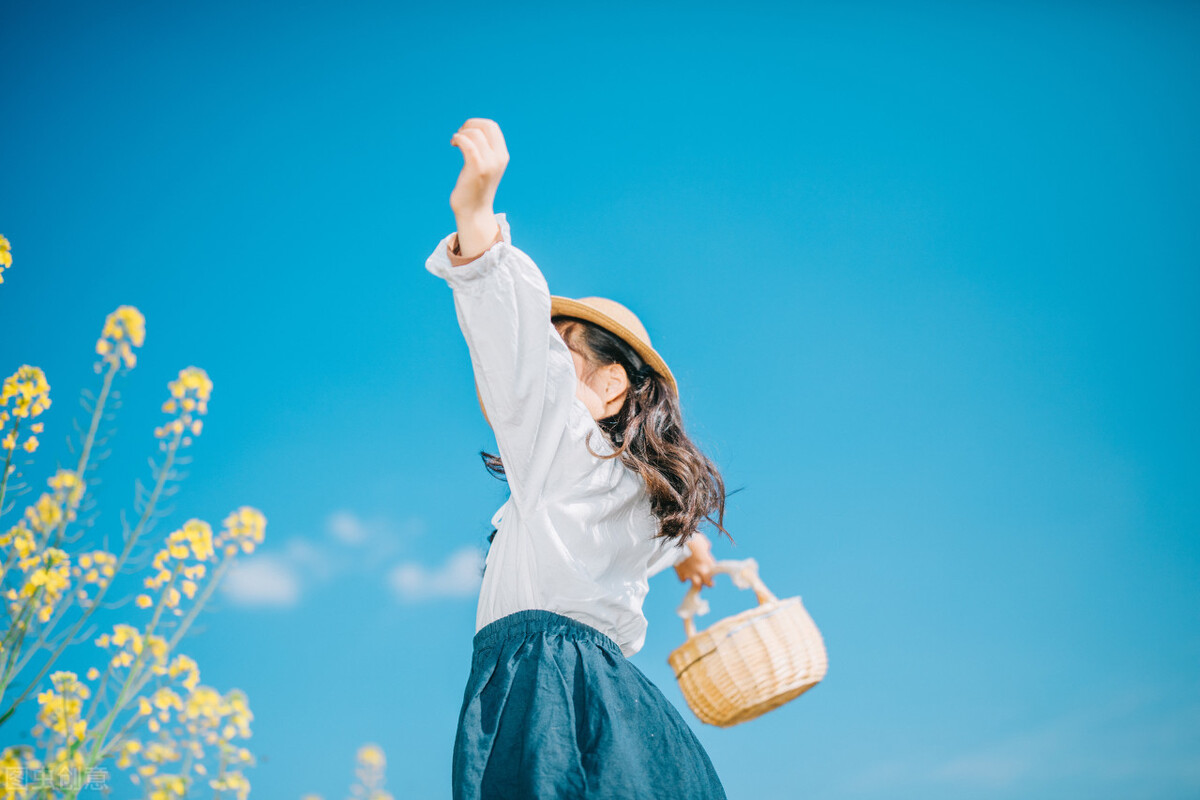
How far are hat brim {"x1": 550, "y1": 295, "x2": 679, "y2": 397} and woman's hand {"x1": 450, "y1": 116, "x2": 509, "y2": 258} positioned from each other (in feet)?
1.77

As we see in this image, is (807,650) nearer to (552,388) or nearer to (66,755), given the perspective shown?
(552,388)

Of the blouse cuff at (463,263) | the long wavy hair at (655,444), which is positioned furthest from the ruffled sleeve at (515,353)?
the long wavy hair at (655,444)

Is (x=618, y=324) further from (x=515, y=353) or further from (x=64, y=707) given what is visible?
(x=64, y=707)

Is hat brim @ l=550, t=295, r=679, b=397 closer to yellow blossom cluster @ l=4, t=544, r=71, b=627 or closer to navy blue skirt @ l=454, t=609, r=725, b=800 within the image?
navy blue skirt @ l=454, t=609, r=725, b=800

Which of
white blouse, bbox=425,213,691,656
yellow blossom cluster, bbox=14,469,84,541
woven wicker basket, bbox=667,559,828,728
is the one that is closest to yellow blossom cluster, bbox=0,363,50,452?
yellow blossom cluster, bbox=14,469,84,541

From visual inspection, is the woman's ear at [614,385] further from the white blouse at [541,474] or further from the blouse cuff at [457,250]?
the blouse cuff at [457,250]

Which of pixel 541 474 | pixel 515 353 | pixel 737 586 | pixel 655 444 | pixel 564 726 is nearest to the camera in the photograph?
pixel 564 726

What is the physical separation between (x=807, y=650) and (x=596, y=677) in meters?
0.70

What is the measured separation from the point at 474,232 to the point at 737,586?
1.17m

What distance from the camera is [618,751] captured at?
136 cm

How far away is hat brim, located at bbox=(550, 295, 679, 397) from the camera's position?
1.98m

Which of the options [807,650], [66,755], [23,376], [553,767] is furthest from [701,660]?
[23,376]

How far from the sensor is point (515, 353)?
1.47 metres

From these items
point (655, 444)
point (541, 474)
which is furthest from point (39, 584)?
point (655, 444)
